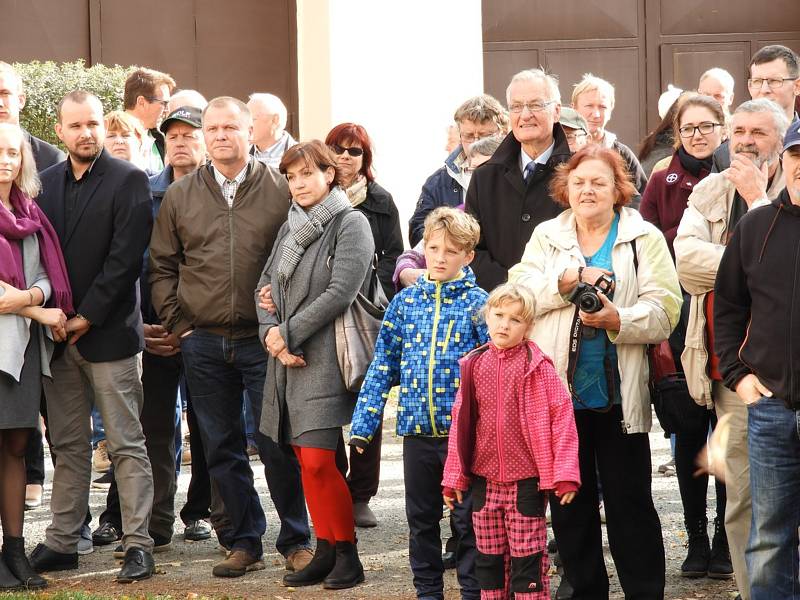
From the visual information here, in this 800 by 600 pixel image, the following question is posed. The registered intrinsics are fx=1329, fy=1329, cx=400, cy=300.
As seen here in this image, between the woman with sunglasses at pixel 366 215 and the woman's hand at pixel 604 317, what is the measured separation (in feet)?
7.62

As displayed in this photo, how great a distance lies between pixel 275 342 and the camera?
21.9ft

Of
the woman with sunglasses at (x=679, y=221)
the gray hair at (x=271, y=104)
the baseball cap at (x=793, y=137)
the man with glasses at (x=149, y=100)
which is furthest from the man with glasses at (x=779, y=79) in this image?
the man with glasses at (x=149, y=100)

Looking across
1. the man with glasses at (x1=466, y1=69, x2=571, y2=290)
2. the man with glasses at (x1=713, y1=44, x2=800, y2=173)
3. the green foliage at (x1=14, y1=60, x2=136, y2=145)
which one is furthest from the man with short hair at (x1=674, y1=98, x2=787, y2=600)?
the green foliage at (x1=14, y1=60, x2=136, y2=145)

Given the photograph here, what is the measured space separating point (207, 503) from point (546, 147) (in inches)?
119

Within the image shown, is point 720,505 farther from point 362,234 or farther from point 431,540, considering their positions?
point 362,234

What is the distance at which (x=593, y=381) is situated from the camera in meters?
5.93

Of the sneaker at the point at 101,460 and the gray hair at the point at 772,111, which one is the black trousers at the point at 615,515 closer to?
the gray hair at the point at 772,111

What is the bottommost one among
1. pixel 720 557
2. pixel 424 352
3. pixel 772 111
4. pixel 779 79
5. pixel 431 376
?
pixel 720 557

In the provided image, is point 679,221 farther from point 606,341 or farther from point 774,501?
point 774,501

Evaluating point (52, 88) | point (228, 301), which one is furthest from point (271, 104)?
point (52, 88)

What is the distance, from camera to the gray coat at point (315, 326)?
6.69 meters

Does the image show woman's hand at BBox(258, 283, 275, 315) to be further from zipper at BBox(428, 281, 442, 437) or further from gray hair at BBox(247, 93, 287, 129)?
gray hair at BBox(247, 93, 287, 129)

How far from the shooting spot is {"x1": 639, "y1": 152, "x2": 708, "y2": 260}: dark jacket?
23.2 ft

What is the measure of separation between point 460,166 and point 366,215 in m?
0.63
